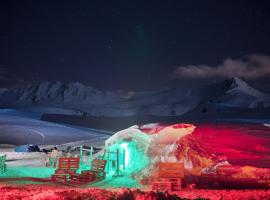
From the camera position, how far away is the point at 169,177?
53.9 feet

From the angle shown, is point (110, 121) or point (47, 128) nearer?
point (47, 128)

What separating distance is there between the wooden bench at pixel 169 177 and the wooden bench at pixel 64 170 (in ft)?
14.4

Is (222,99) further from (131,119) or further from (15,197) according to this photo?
(15,197)

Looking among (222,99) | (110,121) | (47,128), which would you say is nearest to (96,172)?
(47,128)

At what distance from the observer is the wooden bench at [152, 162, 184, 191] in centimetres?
1604

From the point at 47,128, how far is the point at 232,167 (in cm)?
4721

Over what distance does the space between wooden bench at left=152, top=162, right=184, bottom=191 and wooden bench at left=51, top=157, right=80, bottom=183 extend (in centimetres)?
Answer: 440

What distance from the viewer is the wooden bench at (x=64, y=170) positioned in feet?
61.3

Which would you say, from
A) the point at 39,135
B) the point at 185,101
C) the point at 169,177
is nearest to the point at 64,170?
the point at 169,177

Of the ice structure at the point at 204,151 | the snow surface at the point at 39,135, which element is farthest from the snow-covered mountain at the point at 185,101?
the ice structure at the point at 204,151

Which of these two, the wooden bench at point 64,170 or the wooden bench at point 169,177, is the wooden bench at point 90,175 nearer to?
the wooden bench at point 64,170

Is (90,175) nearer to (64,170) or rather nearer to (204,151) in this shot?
(64,170)

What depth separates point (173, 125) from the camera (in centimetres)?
2180

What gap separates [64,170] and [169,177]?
5397 mm
